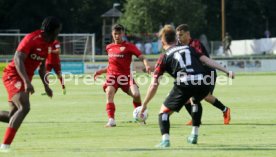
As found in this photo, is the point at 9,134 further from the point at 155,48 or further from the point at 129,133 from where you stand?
the point at 155,48

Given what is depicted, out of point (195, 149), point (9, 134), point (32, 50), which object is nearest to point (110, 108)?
point (195, 149)

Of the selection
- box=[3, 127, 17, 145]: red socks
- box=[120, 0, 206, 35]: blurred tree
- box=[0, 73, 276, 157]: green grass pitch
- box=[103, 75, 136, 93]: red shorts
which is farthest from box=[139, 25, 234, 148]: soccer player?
box=[120, 0, 206, 35]: blurred tree

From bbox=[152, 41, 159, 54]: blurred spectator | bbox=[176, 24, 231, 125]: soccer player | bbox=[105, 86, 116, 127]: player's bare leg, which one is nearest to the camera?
bbox=[176, 24, 231, 125]: soccer player

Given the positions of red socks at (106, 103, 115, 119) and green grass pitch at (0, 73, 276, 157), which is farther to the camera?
red socks at (106, 103, 115, 119)

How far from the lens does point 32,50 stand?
11477mm

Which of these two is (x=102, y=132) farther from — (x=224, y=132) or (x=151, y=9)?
(x=151, y=9)

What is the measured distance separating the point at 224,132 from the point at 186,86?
9.53ft

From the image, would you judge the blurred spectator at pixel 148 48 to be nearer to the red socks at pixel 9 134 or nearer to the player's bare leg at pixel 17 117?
the player's bare leg at pixel 17 117

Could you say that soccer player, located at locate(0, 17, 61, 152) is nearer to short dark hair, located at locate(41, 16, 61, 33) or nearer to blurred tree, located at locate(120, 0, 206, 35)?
short dark hair, located at locate(41, 16, 61, 33)

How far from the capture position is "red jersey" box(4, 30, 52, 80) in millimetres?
11352

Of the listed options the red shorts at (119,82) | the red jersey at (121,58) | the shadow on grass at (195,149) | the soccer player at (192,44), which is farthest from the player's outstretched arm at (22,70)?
the red jersey at (121,58)

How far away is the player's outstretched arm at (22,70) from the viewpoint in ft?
36.6

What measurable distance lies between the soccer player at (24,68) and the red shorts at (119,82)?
4.83 metres

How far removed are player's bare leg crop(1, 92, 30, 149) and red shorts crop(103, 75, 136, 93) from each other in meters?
5.13
